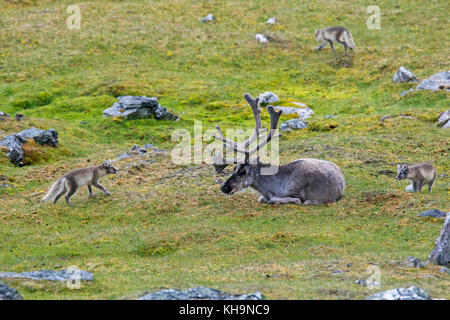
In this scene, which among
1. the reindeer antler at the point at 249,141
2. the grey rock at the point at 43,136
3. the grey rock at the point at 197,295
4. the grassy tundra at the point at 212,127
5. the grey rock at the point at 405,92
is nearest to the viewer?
the grey rock at the point at 197,295

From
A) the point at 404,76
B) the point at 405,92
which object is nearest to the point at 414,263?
the point at 405,92

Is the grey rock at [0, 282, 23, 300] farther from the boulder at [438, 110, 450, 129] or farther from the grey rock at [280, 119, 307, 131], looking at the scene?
the boulder at [438, 110, 450, 129]

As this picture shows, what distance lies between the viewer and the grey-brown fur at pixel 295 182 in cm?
1931

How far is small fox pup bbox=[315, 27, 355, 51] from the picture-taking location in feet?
160

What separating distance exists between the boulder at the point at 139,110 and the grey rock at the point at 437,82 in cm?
1655

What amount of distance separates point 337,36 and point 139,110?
19552 mm

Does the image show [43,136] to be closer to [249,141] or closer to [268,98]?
[249,141]

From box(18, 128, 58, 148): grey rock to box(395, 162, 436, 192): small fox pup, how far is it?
61.9 ft

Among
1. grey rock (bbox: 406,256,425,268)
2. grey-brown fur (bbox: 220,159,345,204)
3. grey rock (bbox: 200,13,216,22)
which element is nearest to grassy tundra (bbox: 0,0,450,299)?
grey rock (bbox: 406,256,425,268)

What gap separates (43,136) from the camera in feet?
103

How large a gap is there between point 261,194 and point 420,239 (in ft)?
19.6

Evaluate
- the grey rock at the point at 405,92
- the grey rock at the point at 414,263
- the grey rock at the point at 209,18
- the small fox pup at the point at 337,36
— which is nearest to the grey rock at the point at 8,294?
the grey rock at the point at 414,263

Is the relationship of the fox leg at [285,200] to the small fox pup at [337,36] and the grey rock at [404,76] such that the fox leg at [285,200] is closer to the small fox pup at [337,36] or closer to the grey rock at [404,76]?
the grey rock at [404,76]
